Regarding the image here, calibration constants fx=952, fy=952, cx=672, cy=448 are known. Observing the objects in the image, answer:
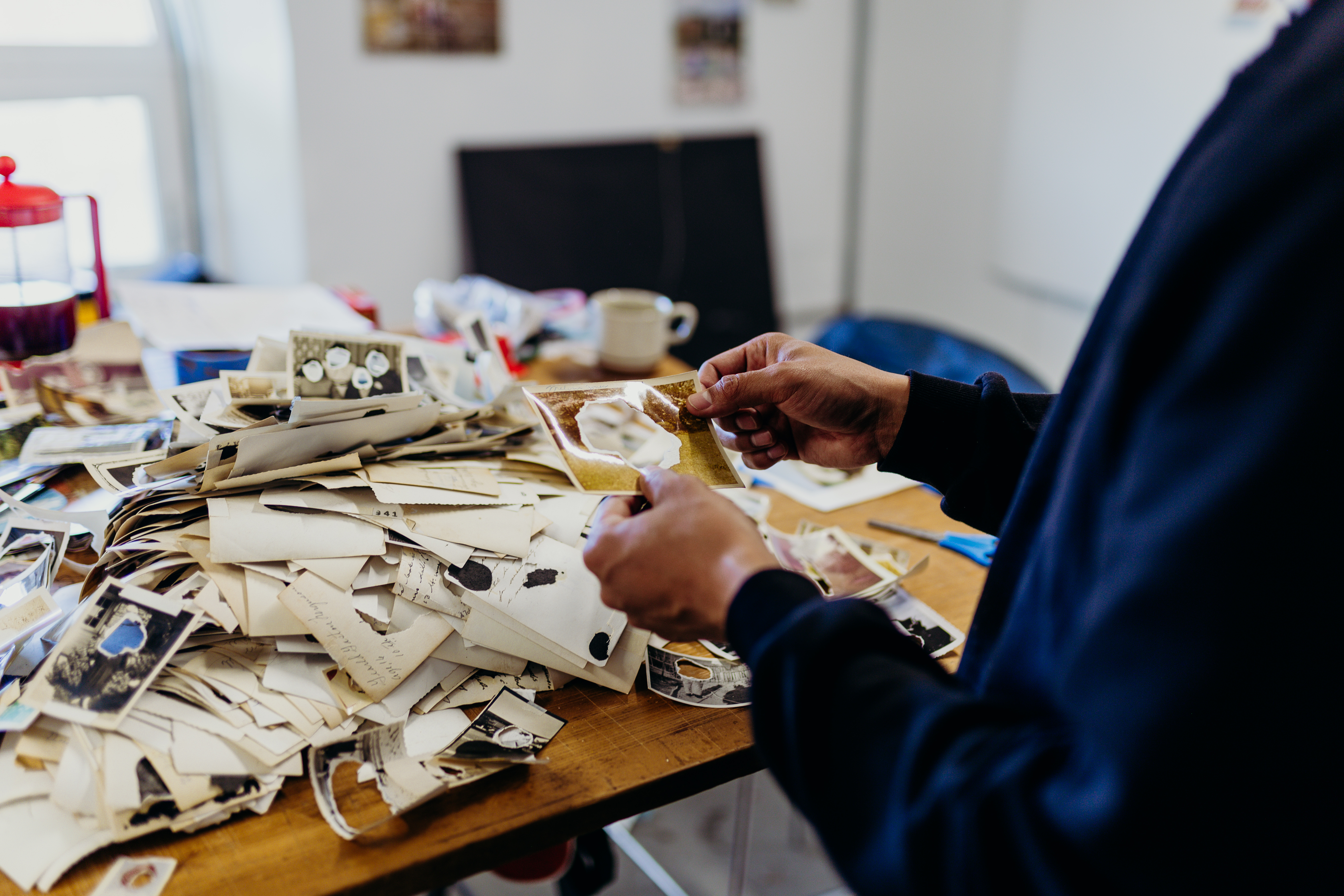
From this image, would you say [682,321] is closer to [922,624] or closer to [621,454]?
[621,454]

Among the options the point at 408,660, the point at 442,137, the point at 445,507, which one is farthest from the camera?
the point at 442,137

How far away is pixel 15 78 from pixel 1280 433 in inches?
108

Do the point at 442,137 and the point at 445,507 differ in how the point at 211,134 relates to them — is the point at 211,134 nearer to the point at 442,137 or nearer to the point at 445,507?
the point at 442,137

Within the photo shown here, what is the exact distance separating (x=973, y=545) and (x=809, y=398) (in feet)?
0.91

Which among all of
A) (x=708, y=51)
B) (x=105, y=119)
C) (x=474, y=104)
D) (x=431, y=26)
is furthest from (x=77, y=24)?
(x=708, y=51)

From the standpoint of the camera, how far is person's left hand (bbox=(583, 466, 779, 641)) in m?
0.62

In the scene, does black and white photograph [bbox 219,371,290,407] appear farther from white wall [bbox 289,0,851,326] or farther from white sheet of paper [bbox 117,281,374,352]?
white wall [bbox 289,0,851,326]

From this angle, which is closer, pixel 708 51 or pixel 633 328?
pixel 633 328

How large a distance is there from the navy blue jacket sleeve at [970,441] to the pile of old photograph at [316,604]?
0.38 ft

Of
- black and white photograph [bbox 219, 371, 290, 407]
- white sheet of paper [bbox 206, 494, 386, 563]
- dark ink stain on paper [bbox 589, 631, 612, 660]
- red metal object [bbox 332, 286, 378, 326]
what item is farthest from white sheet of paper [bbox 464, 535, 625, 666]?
red metal object [bbox 332, 286, 378, 326]

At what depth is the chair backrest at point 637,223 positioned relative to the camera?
258cm

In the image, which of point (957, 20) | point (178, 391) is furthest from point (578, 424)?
point (957, 20)

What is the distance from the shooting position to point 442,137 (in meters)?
2.52

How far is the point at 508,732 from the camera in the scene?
74 cm
